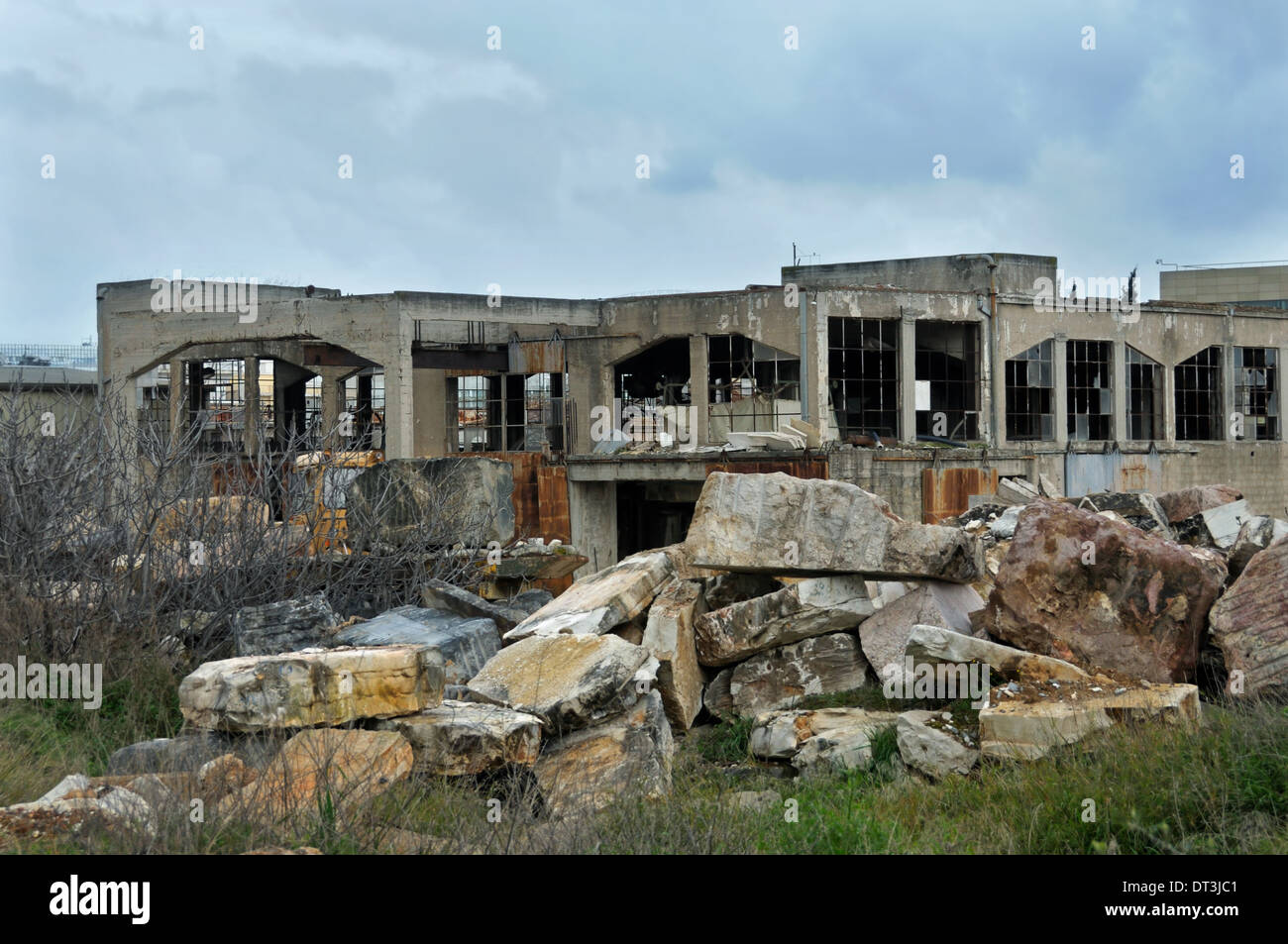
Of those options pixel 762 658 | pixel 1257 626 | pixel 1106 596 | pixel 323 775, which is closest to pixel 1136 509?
pixel 1106 596

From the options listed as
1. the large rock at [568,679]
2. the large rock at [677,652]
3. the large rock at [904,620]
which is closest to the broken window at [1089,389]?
the large rock at [904,620]

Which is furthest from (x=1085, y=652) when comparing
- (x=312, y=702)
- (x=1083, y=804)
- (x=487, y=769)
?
(x=312, y=702)

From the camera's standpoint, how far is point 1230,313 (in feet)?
91.7

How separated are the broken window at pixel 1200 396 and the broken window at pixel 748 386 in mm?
10087

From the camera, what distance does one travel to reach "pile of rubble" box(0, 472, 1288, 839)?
653cm

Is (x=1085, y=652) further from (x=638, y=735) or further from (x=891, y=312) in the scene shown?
(x=891, y=312)

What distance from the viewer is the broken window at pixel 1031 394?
2569cm

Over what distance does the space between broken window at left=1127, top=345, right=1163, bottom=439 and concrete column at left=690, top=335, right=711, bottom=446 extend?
403 inches

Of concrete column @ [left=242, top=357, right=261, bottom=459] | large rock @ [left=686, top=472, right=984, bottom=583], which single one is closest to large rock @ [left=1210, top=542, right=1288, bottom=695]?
large rock @ [left=686, top=472, right=984, bottom=583]

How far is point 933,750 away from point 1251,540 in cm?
358

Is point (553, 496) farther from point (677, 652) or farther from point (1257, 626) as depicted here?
point (1257, 626)

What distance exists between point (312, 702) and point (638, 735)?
6.58ft

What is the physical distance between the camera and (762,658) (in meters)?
9.45
